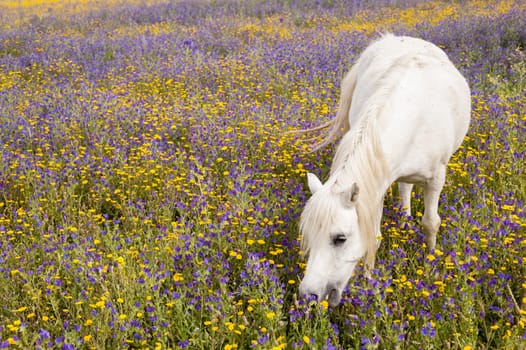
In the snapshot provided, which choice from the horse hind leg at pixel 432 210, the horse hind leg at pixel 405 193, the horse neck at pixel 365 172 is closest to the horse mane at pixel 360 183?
the horse neck at pixel 365 172

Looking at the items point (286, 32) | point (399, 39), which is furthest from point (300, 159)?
point (286, 32)

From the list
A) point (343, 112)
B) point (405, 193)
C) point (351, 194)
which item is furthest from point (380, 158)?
point (343, 112)

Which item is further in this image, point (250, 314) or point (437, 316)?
point (250, 314)

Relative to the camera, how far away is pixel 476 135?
502 cm

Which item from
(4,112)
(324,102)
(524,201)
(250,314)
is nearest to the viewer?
(250,314)

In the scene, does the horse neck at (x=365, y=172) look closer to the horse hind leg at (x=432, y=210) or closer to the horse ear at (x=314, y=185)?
the horse ear at (x=314, y=185)

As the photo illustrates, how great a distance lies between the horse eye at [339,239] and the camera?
2.54 m

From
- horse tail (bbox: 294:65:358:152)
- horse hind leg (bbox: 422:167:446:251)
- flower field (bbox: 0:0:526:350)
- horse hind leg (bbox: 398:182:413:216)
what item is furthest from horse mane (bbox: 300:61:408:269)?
horse tail (bbox: 294:65:358:152)

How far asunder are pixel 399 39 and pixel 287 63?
361 cm

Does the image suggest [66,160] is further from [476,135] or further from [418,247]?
[476,135]

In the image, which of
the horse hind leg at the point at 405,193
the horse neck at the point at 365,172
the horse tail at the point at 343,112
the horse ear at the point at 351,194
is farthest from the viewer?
the horse tail at the point at 343,112

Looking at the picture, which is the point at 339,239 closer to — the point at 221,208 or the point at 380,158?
the point at 380,158

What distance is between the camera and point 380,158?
2.77 metres

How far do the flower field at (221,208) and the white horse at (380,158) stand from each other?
18 cm
